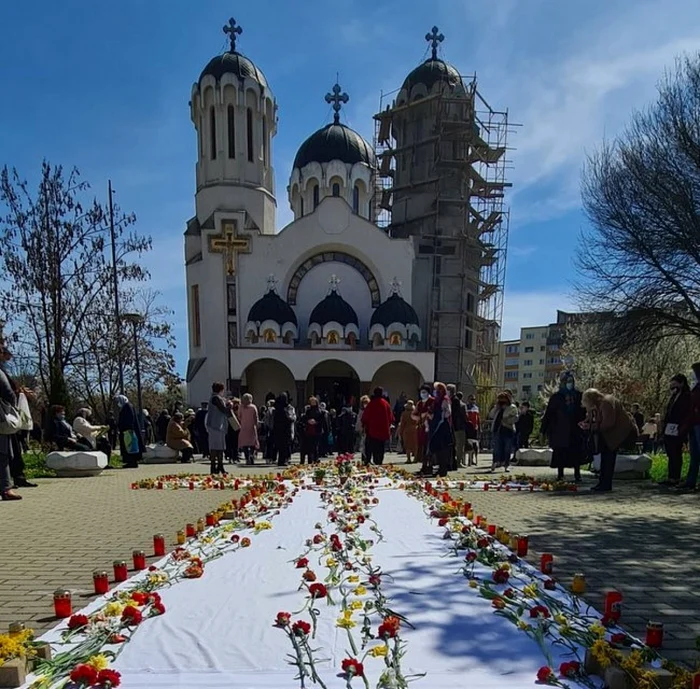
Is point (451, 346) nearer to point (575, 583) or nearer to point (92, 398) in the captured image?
point (92, 398)

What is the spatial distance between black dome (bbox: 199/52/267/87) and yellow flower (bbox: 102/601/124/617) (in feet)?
115

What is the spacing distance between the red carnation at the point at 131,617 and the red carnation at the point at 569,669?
7.98ft

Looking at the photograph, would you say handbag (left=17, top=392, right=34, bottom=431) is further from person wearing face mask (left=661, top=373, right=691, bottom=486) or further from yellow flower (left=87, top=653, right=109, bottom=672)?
person wearing face mask (left=661, top=373, right=691, bottom=486)

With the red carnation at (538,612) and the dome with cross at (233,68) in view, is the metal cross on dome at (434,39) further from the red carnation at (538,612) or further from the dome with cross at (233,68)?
the red carnation at (538,612)

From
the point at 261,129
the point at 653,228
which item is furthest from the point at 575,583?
the point at 261,129

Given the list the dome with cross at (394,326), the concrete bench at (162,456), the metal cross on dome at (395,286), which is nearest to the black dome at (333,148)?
the metal cross on dome at (395,286)

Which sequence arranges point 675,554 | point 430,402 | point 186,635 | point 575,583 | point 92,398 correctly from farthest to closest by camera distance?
point 92,398 < point 430,402 < point 675,554 < point 575,583 < point 186,635

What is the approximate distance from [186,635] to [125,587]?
113 centimetres

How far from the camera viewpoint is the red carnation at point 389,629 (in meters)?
2.95

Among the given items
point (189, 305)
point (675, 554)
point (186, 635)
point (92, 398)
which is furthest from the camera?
point (189, 305)

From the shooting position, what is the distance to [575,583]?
12.8 feet

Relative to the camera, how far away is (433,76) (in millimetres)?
36656

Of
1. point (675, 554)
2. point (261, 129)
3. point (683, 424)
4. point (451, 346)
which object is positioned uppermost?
point (261, 129)

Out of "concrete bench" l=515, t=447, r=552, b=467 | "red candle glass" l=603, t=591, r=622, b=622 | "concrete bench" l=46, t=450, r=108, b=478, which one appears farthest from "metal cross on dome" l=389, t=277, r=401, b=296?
"red candle glass" l=603, t=591, r=622, b=622
